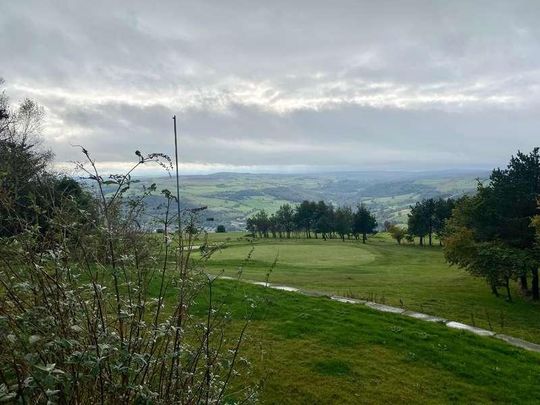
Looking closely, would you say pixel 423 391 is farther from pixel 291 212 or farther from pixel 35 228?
pixel 291 212

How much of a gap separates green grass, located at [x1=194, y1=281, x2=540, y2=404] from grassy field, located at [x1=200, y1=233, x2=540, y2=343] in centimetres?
314

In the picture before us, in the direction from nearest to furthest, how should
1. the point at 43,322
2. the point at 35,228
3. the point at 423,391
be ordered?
the point at 43,322 < the point at 35,228 < the point at 423,391

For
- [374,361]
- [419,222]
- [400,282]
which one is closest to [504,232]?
[400,282]

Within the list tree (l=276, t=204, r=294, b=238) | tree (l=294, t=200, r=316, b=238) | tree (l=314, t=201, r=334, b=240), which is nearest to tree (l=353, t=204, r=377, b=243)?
tree (l=314, t=201, r=334, b=240)

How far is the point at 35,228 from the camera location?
4.27 meters

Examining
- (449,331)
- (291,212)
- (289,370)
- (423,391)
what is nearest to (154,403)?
(289,370)

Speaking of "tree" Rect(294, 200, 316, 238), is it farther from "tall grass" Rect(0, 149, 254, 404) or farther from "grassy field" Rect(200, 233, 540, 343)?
"tall grass" Rect(0, 149, 254, 404)

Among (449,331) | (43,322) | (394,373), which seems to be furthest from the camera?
(449,331)

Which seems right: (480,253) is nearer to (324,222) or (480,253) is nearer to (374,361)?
(374,361)

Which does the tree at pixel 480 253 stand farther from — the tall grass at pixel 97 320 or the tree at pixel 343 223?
the tree at pixel 343 223

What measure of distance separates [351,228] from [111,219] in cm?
10732

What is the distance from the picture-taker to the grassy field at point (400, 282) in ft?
87.3

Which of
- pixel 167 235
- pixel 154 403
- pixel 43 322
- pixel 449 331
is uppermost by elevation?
pixel 167 235

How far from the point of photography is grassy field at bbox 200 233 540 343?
26609 millimetres
